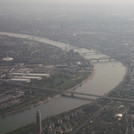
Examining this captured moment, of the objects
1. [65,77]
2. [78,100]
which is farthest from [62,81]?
[78,100]

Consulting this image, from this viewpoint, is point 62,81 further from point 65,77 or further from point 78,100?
point 78,100

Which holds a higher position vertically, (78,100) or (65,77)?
(65,77)

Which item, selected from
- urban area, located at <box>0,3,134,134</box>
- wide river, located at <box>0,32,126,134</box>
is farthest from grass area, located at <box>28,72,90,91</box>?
wide river, located at <box>0,32,126,134</box>

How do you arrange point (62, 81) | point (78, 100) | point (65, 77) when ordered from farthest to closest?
point (65, 77) → point (62, 81) → point (78, 100)

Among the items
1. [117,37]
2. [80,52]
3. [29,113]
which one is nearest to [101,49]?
[80,52]

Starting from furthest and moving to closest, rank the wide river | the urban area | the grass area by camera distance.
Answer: the grass area < the wide river < the urban area

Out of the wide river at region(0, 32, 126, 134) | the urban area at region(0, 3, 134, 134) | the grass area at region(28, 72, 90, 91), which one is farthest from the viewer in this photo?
the grass area at region(28, 72, 90, 91)

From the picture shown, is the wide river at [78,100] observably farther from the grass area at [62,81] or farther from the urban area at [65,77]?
the grass area at [62,81]

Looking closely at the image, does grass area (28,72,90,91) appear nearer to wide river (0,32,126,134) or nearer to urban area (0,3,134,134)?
urban area (0,3,134,134)

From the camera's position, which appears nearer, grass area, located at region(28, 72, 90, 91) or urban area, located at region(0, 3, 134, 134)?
urban area, located at region(0, 3, 134, 134)

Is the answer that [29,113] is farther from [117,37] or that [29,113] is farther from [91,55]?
[117,37]
